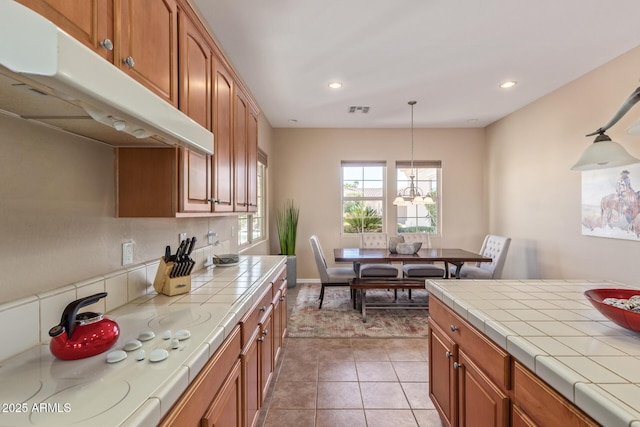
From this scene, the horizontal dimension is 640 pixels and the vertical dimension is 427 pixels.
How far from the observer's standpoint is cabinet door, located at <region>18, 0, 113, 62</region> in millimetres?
724

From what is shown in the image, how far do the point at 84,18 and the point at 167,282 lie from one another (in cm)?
112

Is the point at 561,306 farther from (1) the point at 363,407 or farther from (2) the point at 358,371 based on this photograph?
(2) the point at 358,371

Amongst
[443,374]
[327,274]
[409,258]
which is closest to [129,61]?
[443,374]

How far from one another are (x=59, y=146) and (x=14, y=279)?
1.59 ft

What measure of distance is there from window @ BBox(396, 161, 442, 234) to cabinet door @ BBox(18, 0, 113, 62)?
16.1ft

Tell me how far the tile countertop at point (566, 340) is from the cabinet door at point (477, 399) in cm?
19

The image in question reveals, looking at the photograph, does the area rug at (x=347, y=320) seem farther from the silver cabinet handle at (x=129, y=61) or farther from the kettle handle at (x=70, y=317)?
the silver cabinet handle at (x=129, y=61)

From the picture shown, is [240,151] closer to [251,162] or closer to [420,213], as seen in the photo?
[251,162]

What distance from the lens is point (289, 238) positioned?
4.93m

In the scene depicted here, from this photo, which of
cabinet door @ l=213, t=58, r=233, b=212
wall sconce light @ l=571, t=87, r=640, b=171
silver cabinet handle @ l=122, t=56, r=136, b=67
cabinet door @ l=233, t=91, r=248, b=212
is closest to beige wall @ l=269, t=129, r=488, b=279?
cabinet door @ l=233, t=91, r=248, b=212

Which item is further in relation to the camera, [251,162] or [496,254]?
[496,254]

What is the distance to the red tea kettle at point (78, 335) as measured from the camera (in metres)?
0.83

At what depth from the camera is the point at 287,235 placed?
4926 mm

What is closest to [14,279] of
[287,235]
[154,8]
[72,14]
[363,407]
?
[72,14]
